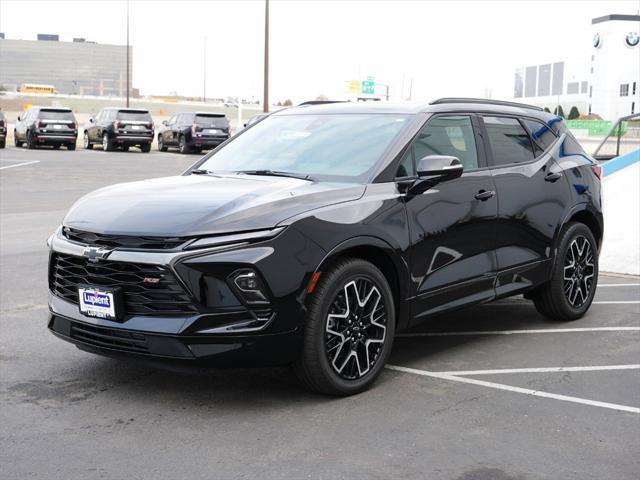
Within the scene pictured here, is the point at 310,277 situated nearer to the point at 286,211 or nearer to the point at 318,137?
the point at 286,211

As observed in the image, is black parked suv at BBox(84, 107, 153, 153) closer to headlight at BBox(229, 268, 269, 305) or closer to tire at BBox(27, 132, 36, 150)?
tire at BBox(27, 132, 36, 150)

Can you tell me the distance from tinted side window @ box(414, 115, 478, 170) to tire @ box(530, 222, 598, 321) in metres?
1.31

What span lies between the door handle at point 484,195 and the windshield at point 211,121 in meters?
31.0

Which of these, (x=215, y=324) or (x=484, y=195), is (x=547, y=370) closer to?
(x=484, y=195)

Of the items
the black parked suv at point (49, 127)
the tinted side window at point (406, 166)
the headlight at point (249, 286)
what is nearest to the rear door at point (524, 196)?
the tinted side window at point (406, 166)

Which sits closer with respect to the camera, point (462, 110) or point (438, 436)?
point (438, 436)

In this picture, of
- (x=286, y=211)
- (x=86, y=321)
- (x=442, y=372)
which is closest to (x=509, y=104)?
(x=442, y=372)

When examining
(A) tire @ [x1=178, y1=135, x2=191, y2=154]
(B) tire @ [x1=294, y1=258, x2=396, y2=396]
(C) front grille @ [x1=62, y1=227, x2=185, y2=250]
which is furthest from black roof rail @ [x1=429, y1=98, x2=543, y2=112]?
(A) tire @ [x1=178, y1=135, x2=191, y2=154]

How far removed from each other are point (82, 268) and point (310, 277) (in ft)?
4.27

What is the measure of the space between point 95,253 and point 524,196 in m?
3.31

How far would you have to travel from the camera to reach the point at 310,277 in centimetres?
483

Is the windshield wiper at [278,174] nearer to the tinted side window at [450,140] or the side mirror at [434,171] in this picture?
the side mirror at [434,171]

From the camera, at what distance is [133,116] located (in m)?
36.8

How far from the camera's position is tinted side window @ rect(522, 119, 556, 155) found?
23.2 feet
